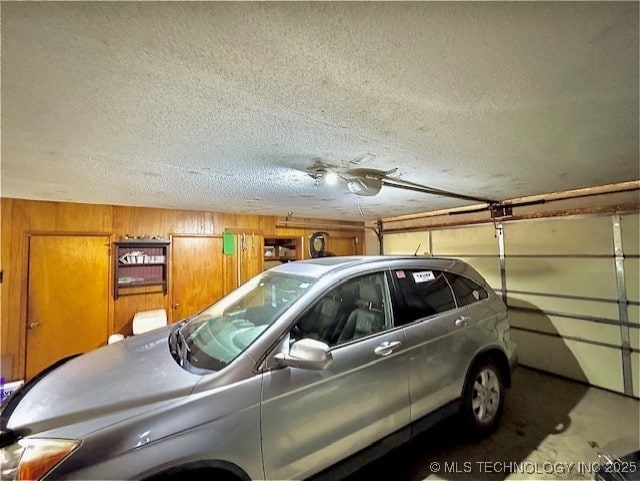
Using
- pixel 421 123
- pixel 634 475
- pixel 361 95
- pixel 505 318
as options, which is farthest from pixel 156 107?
pixel 505 318

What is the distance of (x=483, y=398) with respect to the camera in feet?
7.77

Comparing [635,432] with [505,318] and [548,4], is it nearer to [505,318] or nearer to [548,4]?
[505,318]

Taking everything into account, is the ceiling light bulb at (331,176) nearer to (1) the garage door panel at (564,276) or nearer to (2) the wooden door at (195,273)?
(2) the wooden door at (195,273)

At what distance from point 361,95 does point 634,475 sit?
217cm

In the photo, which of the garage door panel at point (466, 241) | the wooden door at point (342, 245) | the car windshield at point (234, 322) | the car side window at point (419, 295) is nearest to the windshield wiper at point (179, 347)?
the car windshield at point (234, 322)

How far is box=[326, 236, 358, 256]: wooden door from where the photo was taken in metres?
5.83

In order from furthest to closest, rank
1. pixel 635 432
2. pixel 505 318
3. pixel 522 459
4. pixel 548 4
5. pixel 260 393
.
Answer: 1. pixel 505 318
2. pixel 635 432
3. pixel 522 459
4. pixel 260 393
5. pixel 548 4

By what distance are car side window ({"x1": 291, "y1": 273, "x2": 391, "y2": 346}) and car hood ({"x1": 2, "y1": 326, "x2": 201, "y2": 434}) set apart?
710 mm

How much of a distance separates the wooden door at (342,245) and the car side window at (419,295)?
139 inches

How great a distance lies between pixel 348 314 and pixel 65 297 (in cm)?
359

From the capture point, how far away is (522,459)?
83.4 inches

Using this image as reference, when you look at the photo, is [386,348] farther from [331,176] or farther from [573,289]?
[573,289]

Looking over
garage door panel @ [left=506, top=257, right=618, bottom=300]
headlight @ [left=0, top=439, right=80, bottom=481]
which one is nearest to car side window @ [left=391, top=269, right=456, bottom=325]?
headlight @ [left=0, top=439, right=80, bottom=481]

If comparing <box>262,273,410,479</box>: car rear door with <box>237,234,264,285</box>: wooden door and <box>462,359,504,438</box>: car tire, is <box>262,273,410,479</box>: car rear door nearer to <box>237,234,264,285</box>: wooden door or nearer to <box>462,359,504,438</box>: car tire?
<box>462,359,504,438</box>: car tire
